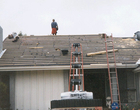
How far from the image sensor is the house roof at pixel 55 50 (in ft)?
41.3

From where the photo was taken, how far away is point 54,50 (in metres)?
13.9

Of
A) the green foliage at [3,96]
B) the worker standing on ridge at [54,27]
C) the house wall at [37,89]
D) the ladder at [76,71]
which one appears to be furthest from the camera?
the worker standing on ridge at [54,27]

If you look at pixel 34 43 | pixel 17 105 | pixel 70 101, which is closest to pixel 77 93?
pixel 70 101

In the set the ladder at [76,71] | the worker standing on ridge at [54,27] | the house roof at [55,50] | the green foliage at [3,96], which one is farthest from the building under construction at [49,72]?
the worker standing on ridge at [54,27]

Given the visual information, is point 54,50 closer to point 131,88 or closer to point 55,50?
point 55,50

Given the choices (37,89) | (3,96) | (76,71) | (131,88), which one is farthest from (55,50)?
(131,88)

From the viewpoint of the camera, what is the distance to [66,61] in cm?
1261

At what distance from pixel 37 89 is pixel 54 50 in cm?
228

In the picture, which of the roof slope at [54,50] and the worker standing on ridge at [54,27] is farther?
the worker standing on ridge at [54,27]

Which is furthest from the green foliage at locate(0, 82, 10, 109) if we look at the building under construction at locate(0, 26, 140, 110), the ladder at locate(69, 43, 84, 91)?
the ladder at locate(69, 43, 84, 91)

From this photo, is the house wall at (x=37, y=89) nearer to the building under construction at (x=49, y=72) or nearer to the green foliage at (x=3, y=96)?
the building under construction at (x=49, y=72)

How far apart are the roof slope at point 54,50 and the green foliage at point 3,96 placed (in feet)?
3.05

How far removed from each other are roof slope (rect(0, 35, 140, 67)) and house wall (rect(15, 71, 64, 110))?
0.57 meters

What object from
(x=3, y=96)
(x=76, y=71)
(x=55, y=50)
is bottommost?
(x=3, y=96)
